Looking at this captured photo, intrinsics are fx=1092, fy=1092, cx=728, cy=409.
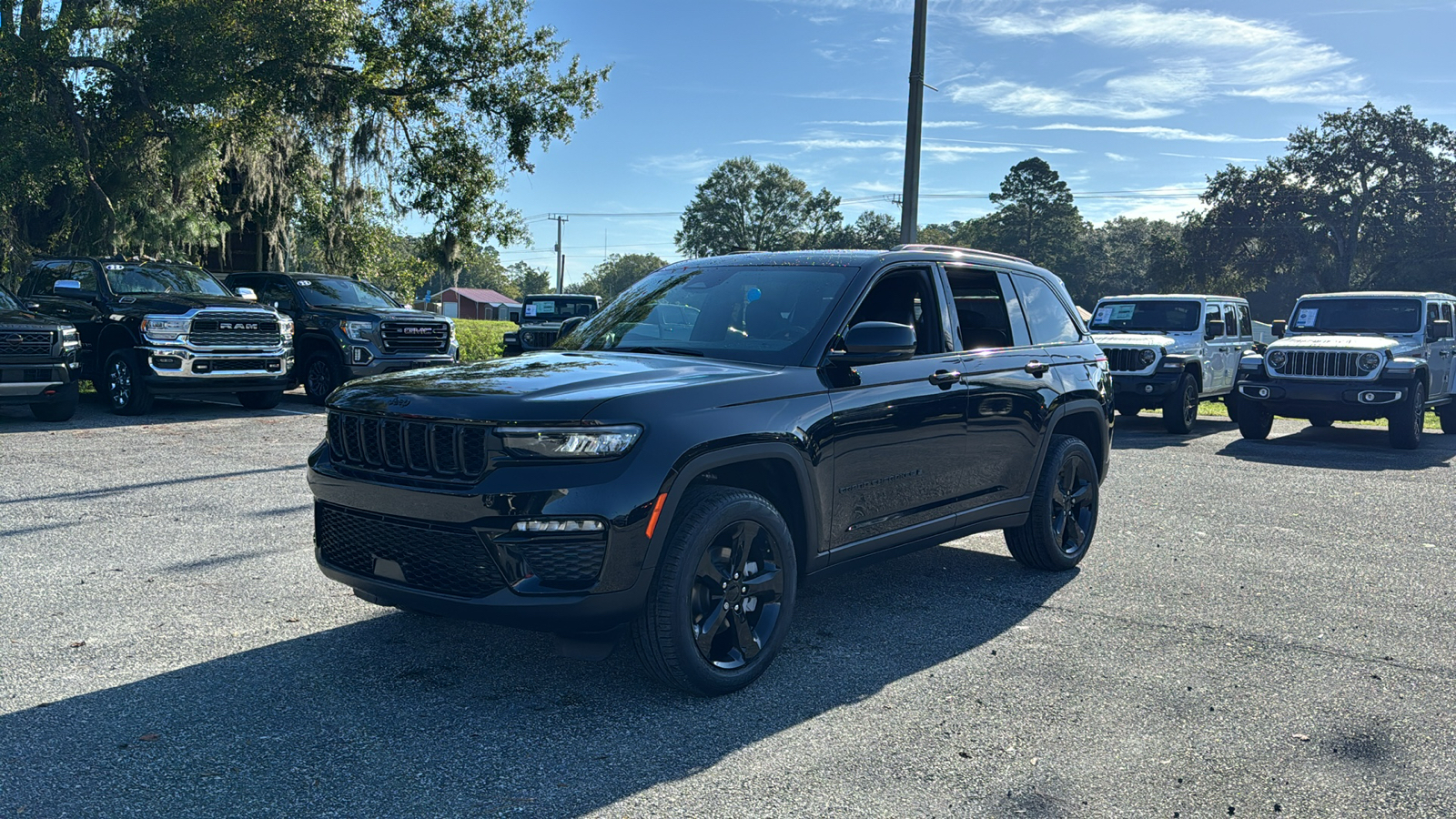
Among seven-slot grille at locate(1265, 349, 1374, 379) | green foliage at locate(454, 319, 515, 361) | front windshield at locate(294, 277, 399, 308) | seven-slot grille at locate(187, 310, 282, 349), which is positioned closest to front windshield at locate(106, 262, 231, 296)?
seven-slot grille at locate(187, 310, 282, 349)

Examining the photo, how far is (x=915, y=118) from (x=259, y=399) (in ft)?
34.2

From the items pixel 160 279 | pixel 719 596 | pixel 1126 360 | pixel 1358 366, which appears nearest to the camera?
pixel 719 596

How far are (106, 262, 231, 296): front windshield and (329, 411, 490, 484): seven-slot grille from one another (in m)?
11.7

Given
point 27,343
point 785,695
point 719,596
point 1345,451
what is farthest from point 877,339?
point 1345,451

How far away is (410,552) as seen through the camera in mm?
4059

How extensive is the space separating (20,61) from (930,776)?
18705 millimetres

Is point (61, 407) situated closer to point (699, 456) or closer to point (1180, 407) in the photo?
point (699, 456)

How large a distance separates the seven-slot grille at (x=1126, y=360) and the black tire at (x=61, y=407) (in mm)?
13381

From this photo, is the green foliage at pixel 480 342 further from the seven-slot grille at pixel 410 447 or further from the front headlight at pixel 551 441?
the front headlight at pixel 551 441

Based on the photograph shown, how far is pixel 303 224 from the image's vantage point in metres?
23.3

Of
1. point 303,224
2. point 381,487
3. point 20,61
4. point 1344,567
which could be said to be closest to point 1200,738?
point 381,487

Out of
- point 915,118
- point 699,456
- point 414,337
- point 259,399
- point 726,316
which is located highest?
point 915,118

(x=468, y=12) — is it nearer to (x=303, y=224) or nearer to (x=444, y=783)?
(x=303, y=224)

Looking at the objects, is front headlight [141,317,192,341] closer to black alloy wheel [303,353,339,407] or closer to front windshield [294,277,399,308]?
black alloy wheel [303,353,339,407]
